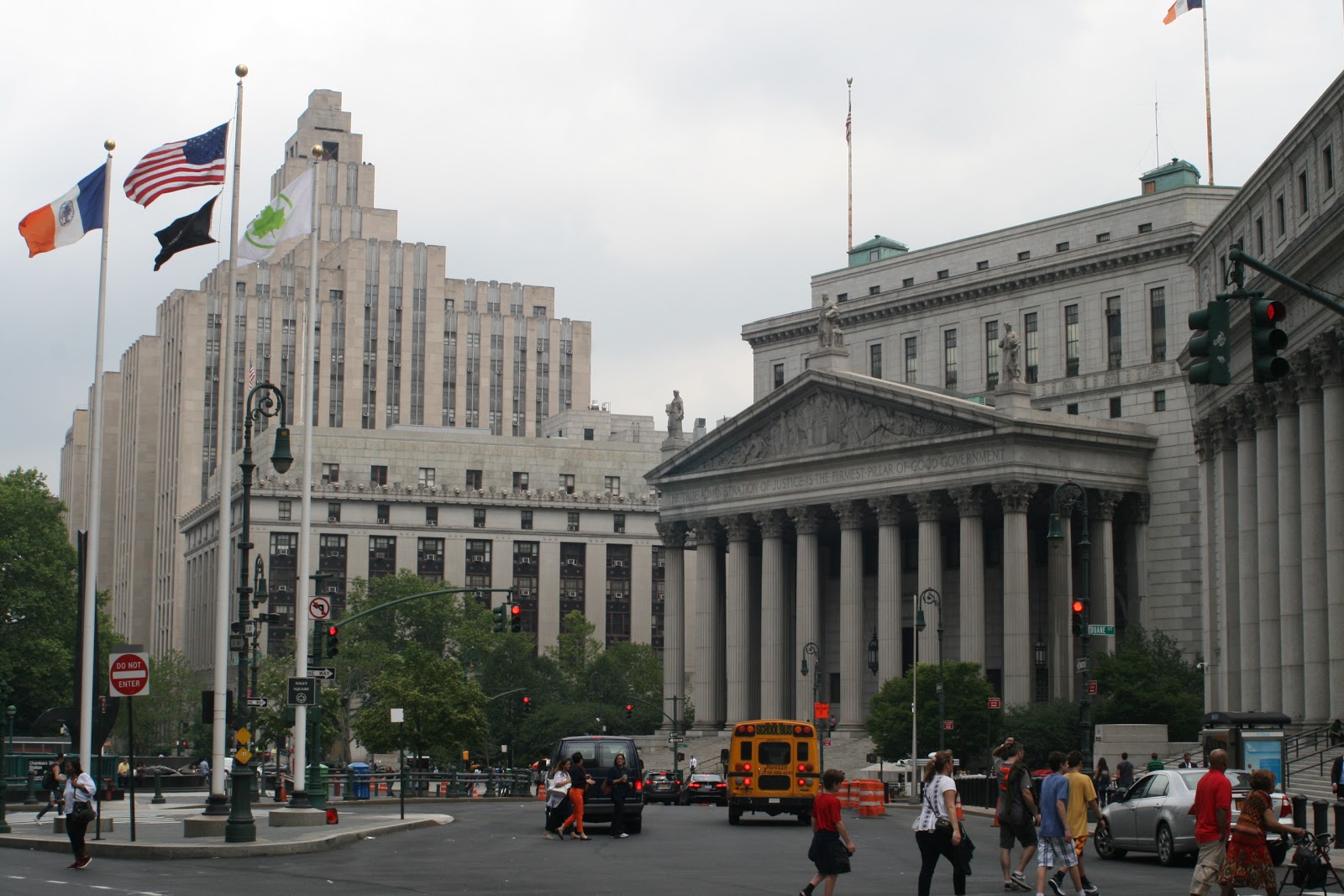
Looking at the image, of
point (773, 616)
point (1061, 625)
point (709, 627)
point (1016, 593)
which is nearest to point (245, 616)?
point (1016, 593)

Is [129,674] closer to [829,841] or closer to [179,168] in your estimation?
[179,168]

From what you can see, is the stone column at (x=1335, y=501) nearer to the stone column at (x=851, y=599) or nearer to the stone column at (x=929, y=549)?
the stone column at (x=929, y=549)

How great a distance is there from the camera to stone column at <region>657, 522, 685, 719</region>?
106 metres

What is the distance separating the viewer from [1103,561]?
8906cm

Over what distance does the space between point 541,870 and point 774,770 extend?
2055 centimetres

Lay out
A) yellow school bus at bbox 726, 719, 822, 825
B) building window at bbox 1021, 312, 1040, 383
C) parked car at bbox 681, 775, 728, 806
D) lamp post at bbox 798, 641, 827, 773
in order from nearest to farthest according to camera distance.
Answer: yellow school bus at bbox 726, 719, 822, 825
parked car at bbox 681, 775, 728, 806
lamp post at bbox 798, 641, 827, 773
building window at bbox 1021, 312, 1040, 383

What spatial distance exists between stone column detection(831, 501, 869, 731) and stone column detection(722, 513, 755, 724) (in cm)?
756

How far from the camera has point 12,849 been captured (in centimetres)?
3800

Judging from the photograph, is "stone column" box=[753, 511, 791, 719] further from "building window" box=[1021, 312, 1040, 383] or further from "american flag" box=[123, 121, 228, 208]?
"american flag" box=[123, 121, 228, 208]

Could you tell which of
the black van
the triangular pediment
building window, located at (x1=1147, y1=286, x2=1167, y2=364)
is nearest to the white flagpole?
the black van

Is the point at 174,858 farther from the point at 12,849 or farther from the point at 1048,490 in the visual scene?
the point at 1048,490

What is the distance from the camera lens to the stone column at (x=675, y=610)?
105750 millimetres

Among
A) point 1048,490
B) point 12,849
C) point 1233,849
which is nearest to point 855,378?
point 1048,490

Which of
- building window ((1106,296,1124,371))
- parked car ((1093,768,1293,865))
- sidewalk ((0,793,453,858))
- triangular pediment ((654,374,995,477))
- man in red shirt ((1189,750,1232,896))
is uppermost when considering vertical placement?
building window ((1106,296,1124,371))
